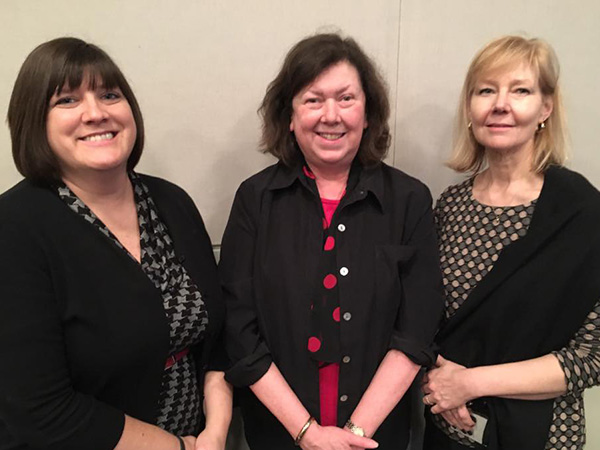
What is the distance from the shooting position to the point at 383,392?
3.81ft

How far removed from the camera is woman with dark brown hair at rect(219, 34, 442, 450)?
1.16m

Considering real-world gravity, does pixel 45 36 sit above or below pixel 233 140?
above

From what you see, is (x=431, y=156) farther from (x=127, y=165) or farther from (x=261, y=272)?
(x=127, y=165)

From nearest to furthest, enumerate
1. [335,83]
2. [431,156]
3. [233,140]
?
[335,83] < [233,140] < [431,156]

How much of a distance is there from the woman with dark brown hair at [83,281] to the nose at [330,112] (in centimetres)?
48

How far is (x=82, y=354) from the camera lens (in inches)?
37.6

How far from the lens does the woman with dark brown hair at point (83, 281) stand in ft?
2.93

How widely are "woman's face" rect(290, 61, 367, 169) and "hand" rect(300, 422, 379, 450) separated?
0.72m

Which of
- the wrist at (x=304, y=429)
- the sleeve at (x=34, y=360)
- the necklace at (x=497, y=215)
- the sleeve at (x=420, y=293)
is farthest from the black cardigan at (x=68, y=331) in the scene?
the necklace at (x=497, y=215)

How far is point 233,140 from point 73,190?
0.65 m

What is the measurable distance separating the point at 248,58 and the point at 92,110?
69 centimetres

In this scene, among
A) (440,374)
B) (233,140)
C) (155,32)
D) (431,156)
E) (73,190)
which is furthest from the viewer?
(431,156)

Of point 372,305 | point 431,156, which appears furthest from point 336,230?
point 431,156

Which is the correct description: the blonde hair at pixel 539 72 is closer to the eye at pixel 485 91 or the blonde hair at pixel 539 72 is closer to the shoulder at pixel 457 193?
the eye at pixel 485 91
